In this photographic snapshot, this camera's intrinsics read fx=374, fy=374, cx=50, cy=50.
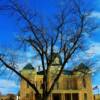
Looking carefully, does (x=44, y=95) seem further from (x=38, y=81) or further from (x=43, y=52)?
(x=38, y=81)

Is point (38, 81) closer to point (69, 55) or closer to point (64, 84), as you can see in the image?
point (64, 84)

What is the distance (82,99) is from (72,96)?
99.7 inches

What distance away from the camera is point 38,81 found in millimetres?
90062

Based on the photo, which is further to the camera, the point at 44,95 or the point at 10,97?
the point at 10,97

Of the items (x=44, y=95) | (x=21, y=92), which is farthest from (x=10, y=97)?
(x=44, y=95)

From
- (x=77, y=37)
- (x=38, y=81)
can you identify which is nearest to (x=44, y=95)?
(x=77, y=37)

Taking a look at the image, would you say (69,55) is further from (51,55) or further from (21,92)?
(21,92)

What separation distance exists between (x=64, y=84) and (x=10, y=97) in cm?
1420

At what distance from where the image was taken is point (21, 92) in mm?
91375

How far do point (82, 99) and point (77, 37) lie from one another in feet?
185

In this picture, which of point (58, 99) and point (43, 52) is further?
point (58, 99)

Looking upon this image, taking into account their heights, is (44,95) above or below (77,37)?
below

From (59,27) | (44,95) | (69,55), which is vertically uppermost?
(59,27)

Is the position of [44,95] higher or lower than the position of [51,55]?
lower
